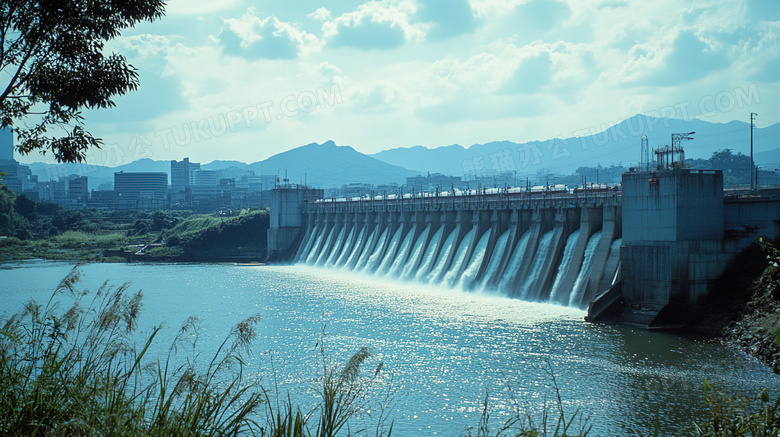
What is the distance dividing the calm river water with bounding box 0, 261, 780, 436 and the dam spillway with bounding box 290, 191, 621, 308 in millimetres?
2024

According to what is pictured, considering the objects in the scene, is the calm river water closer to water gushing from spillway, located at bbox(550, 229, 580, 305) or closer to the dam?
water gushing from spillway, located at bbox(550, 229, 580, 305)

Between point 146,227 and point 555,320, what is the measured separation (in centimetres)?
10134

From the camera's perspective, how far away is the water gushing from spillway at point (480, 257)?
1529 inches

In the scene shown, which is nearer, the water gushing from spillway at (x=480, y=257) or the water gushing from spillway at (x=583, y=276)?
the water gushing from spillway at (x=583, y=276)

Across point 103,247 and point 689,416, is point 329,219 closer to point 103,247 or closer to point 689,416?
point 103,247

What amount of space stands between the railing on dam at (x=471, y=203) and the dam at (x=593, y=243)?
13 centimetres

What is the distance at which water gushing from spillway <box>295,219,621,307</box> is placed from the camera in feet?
127

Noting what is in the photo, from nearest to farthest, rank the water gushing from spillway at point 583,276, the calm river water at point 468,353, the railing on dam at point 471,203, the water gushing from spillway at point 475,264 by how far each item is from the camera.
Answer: the calm river water at point 468,353, the water gushing from spillway at point 583,276, the railing on dam at point 471,203, the water gushing from spillway at point 475,264

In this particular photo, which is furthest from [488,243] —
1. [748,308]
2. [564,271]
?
[748,308]

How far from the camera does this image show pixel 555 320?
34094 mm

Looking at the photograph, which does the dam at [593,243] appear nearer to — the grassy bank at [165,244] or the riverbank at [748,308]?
the riverbank at [748,308]

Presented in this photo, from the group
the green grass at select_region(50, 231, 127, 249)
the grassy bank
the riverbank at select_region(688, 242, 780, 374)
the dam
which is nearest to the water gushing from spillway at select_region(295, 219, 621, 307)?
the dam

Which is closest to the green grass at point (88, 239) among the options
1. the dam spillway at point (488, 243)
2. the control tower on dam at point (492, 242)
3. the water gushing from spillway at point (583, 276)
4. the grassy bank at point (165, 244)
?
the grassy bank at point (165, 244)

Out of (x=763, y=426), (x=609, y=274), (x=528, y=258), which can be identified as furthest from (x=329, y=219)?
(x=763, y=426)
